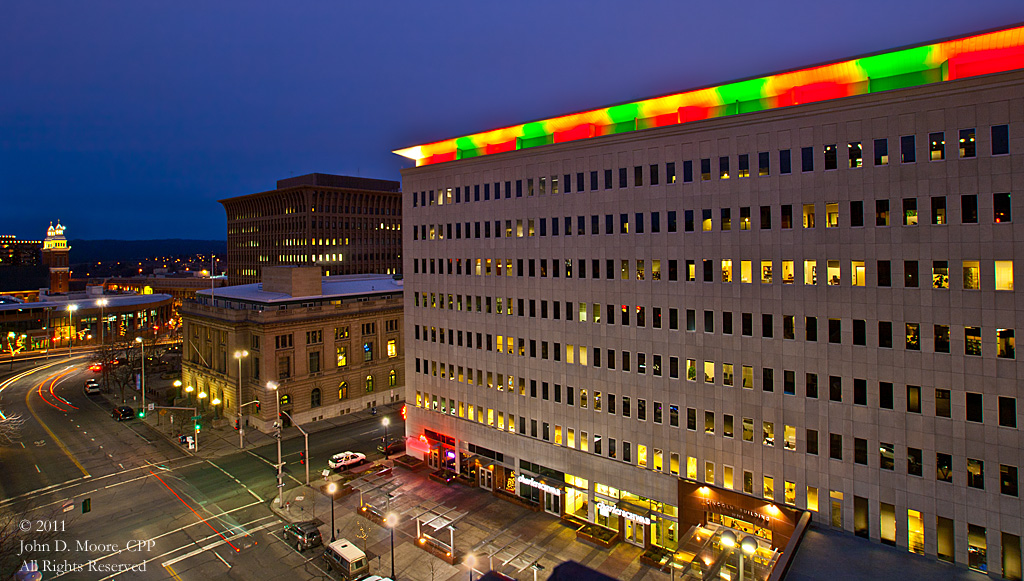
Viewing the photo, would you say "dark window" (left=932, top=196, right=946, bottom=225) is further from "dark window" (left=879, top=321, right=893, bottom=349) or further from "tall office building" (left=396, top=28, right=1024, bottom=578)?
"dark window" (left=879, top=321, right=893, bottom=349)

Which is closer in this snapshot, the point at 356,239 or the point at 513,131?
the point at 513,131

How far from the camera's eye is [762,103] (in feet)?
117

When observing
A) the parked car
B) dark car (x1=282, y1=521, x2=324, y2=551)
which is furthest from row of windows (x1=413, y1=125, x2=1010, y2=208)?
dark car (x1=282, y1=521, x2=324, y2=551)

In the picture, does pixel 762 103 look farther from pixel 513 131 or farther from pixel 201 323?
pixel 201 323

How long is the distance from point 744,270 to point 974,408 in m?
13.7

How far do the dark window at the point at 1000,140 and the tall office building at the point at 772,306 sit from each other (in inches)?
4.0

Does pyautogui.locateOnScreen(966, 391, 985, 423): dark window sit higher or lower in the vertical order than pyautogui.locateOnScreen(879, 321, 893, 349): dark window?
lower

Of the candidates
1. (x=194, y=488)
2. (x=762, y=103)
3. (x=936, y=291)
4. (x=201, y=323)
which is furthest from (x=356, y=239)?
(x=936, y=291)

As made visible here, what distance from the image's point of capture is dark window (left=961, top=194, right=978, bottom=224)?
89.8ft

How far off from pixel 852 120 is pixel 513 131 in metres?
27.1

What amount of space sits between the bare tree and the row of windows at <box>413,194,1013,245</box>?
179ft

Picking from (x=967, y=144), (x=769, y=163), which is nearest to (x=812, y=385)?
(x=769, y=163)

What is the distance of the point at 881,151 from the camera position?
2975 cm

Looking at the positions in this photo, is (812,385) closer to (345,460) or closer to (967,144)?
(967,144)
